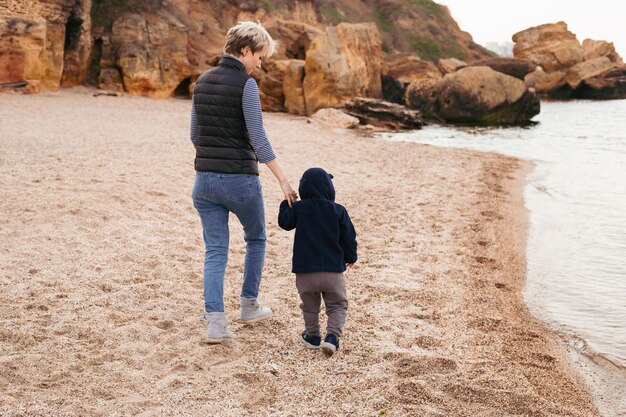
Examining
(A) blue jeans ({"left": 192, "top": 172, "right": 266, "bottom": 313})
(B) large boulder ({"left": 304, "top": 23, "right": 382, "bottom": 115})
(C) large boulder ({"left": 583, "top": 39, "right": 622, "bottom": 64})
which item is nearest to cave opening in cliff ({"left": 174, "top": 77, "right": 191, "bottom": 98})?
(B) large boulder ({"left": 304, "top": 23, "right": 382, "bottom": 115})

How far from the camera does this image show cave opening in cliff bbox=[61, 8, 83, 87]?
66.2ft

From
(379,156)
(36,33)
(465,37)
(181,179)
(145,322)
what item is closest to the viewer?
(145,322)

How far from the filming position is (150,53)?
21.7 m

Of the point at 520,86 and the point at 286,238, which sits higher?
the point at 520,86

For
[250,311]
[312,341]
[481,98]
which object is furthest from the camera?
[481,98]

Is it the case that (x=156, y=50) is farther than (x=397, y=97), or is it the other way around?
(x=397, y=97)

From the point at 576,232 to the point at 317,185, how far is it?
559 cm

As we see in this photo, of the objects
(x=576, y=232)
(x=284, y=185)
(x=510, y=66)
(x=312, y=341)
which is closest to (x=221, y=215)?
(x=284, y=185)

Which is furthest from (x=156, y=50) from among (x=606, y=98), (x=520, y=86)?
(x=606, y=98)

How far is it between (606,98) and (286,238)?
4349 centimetres

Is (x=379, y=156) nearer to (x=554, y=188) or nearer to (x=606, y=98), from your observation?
(x=554, y=188)

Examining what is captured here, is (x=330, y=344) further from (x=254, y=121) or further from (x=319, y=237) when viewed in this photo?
(x=254, y=121)

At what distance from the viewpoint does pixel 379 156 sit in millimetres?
13383

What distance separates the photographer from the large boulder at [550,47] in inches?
1908
